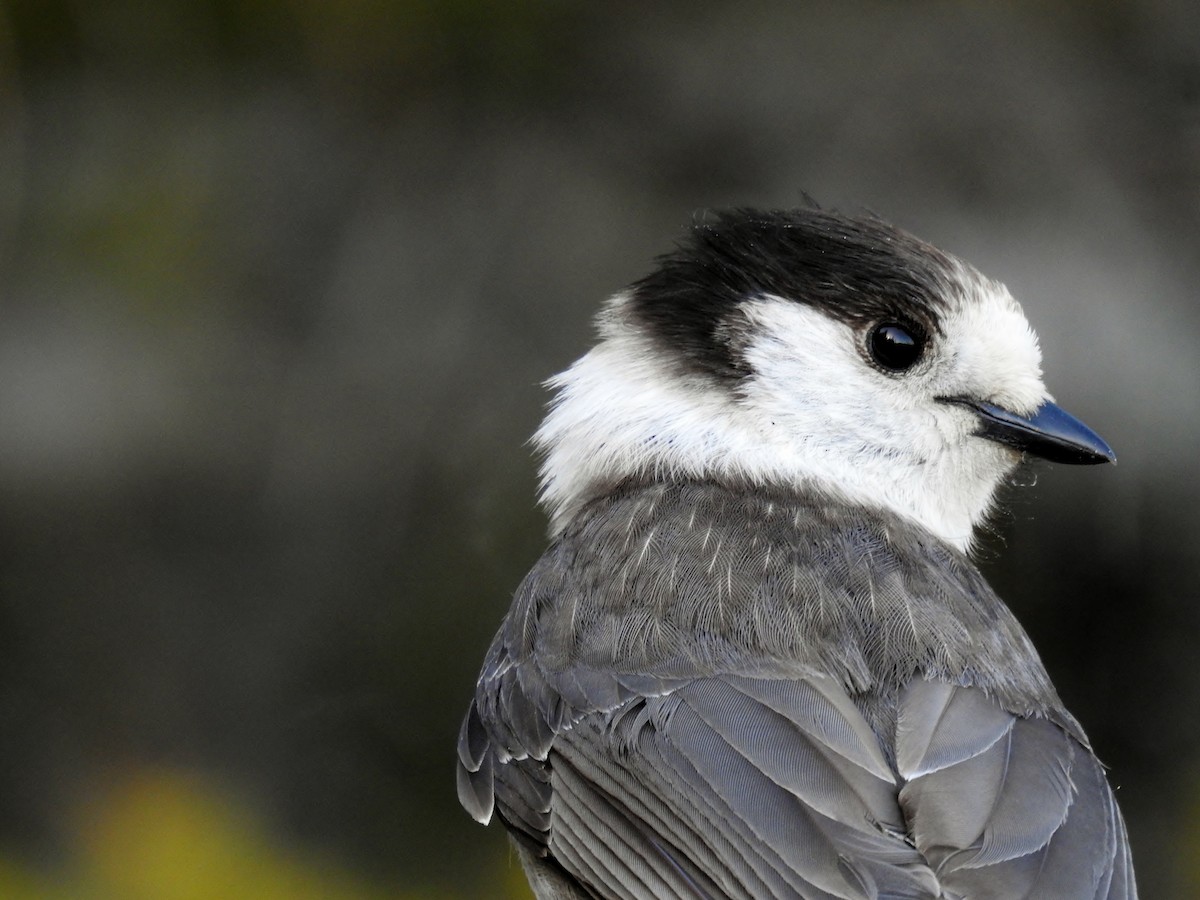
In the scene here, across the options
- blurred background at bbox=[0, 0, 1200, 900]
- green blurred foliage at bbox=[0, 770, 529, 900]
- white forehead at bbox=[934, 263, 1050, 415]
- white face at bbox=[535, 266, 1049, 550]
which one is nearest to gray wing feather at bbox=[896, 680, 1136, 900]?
white face at bbox=[535, 266, 1049, 550]

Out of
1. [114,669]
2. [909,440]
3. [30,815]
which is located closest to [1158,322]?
[909,440]

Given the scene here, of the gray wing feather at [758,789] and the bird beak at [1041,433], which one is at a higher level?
the bird beak at [1041,433]

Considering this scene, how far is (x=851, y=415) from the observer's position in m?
2.84

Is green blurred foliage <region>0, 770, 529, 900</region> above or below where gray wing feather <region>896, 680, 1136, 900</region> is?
below

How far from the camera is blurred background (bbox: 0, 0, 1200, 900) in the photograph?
442 cm

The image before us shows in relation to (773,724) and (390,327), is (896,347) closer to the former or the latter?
(773,724)

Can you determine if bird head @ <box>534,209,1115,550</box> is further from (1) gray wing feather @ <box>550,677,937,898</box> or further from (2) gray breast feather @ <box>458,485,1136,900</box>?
(1) gray wing feather @ <box>550,677,937,898</box>

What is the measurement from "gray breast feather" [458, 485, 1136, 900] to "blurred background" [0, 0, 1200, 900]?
1.70 meters

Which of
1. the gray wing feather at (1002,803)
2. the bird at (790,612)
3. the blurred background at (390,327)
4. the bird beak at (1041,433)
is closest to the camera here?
the gray wing feather at (1002,803)

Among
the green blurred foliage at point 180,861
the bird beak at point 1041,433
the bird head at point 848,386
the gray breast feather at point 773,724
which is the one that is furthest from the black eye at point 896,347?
the green blurred foliage at point 180,861

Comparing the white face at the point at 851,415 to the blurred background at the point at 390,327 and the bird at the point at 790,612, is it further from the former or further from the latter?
the blurred background at the point at 390,327

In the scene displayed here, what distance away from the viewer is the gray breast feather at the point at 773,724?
7.06ft

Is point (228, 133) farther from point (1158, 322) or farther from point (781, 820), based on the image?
point (781, 820)

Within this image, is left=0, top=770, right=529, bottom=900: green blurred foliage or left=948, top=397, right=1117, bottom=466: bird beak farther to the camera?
left=0, top=770, right=529, bottom=900: green blurred foliage
